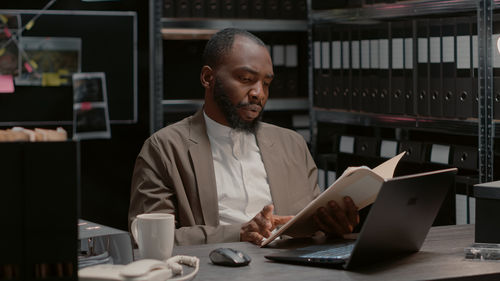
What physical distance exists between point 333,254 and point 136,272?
0.50 meters

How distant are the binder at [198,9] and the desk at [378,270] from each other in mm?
2246

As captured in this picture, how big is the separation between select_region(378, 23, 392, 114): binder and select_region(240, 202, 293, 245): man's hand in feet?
5.20

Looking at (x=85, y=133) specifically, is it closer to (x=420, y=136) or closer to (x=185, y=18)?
(x=185, y=18)

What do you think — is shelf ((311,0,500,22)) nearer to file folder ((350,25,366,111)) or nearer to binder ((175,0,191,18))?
file folder ((350,25,366,111))

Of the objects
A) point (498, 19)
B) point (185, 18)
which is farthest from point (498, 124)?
point (185, 18)

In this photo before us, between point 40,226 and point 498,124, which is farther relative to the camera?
point 498,124

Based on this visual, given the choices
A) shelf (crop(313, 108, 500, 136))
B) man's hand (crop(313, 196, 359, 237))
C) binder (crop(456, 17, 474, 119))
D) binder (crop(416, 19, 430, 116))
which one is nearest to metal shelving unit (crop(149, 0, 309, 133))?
shelf (crop(313, 108, 500, 136))

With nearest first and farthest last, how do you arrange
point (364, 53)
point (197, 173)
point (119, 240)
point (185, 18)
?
point (119, 240) → point (197, 173) → point (364, 53) → point (185, 18)

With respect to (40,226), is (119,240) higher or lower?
lower

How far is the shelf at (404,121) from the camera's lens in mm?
3084

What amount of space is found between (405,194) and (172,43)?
257 centimetres

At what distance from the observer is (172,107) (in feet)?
12.9

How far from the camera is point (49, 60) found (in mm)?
3918

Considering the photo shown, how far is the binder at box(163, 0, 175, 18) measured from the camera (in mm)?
3922
